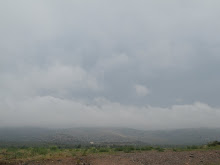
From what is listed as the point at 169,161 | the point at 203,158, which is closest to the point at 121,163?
the point at 169,161

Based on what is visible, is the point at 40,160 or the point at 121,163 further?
the point at 40,160

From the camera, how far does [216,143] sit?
1064 inches

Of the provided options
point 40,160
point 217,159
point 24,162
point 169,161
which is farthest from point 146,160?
point 24,162

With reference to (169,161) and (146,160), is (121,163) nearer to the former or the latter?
(146,160)

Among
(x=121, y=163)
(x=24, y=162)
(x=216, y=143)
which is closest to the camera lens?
(x=121, y=163)

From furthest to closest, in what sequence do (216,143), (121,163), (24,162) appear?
(216,143)
(24,162)
(121,163)

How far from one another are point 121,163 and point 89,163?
2.82m

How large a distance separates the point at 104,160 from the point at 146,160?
3.83 meters

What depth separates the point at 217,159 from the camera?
597 inches

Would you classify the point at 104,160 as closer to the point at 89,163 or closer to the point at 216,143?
the point at 89,163

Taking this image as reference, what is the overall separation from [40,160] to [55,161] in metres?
1.68

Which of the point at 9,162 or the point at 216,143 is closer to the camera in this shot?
the point at 9,162

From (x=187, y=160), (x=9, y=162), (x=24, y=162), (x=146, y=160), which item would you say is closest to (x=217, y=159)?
(x=187, y=160)

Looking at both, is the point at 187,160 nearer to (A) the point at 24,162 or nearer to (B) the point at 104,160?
(B) the point at 104,160
